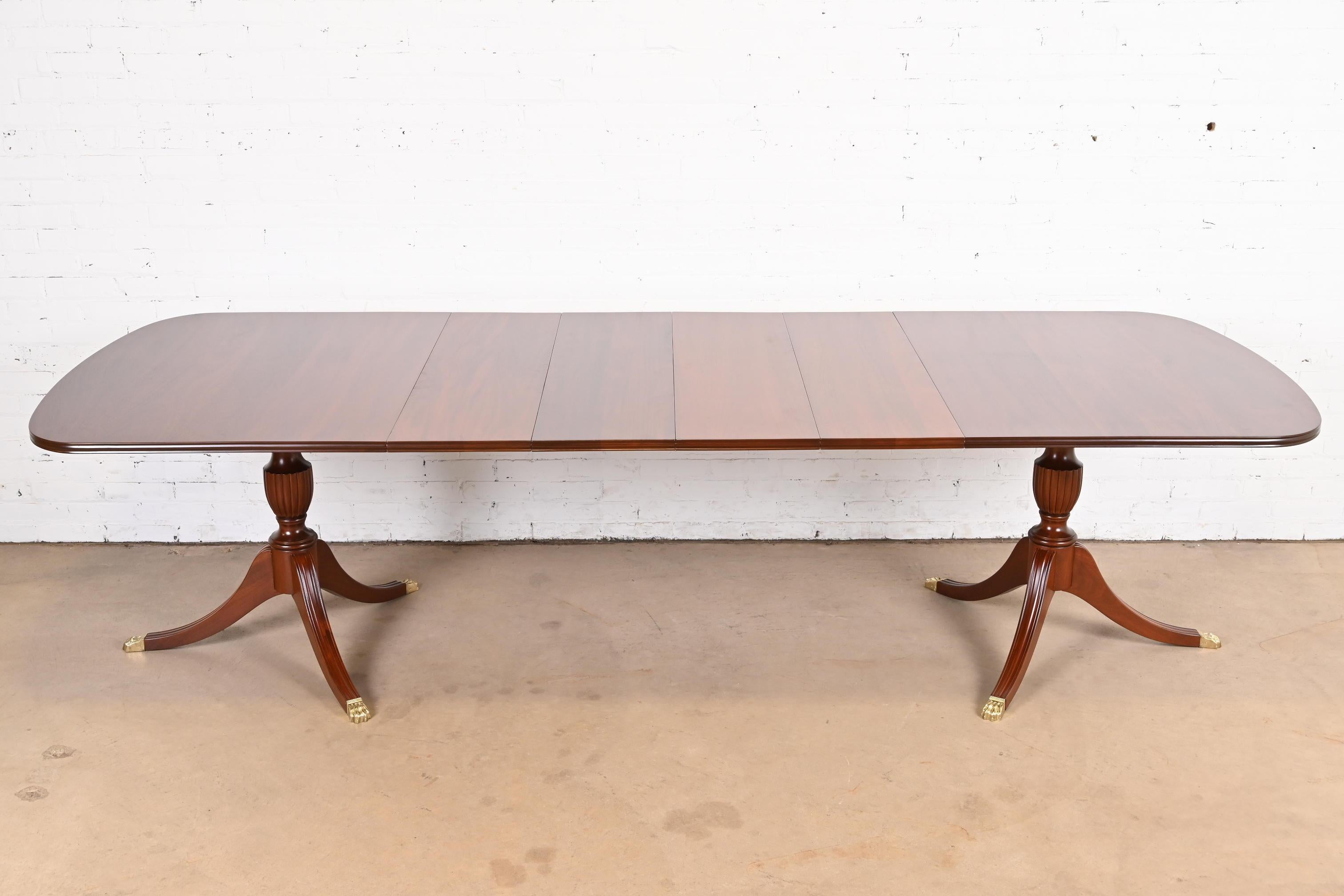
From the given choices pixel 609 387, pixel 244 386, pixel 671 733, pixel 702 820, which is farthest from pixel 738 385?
pixel 244 386

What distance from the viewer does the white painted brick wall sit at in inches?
118

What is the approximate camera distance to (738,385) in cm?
243

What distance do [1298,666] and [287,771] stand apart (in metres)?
2.41

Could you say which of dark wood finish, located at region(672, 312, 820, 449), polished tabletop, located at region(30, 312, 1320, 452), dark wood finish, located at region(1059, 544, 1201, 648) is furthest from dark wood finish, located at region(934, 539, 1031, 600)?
dark wood finish, located at region(672, 312, 820, 449)

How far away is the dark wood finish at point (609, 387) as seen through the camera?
2.15 m

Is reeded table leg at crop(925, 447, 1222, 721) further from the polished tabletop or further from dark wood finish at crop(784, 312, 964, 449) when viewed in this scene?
dark wood finish at crop(784, 312, 964, 449)

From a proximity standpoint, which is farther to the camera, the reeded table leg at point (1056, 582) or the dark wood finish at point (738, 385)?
the reeded table leg at point (1056, 582)

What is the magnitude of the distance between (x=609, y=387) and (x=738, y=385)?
11.0 inches

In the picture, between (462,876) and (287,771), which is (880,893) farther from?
(287,771)

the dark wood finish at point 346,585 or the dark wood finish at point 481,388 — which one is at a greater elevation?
the dark wood finish at point 481,388

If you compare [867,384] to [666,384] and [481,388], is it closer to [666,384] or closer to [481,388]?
[666,384]

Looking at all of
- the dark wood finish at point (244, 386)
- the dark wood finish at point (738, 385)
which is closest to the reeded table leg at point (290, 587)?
the dark wood finish at point (244, 386)

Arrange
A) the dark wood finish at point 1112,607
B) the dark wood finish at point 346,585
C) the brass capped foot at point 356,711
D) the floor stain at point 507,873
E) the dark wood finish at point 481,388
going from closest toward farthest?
the floor stain at point 507,873 → the dark wood finish at point 481,388 → the brass capped foot at point 356,711 → the dark wood finish at point 1112,607 → the dark wood finish at point 346,585

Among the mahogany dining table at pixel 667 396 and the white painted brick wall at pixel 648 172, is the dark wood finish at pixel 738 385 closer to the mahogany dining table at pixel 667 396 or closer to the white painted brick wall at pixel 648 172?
the mahogany dining table at pixel 667 396
